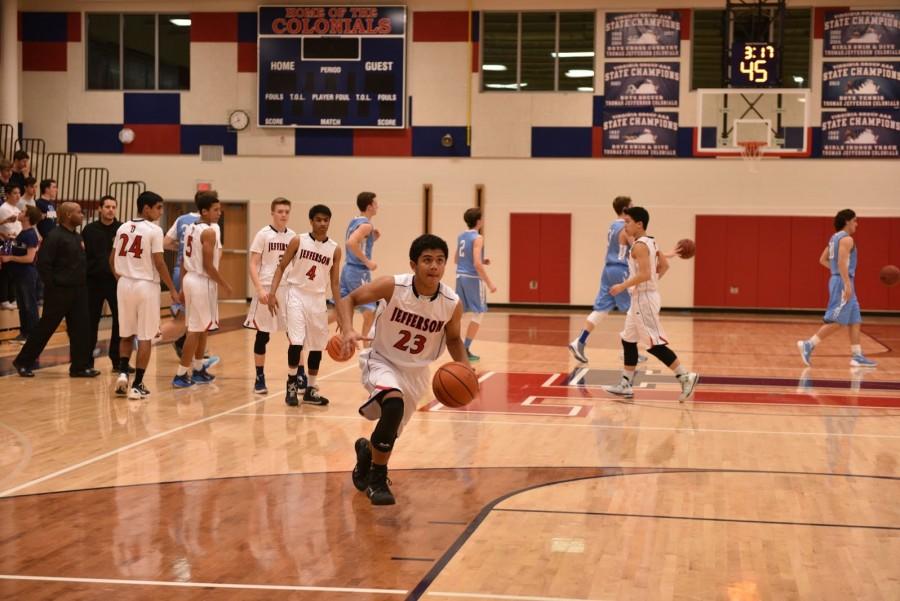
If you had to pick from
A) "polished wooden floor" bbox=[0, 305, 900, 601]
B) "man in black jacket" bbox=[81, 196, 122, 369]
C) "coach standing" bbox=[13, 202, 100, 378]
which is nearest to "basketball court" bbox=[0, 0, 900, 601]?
"polished wooden floor" bbox=[0, 305, 900, 601]

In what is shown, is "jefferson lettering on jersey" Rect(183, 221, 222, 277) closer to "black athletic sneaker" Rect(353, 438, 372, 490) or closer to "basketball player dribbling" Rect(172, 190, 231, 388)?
"basketball player dribbling" Rect(172, 190, 231, 388)

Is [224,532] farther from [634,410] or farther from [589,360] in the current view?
[589,360]

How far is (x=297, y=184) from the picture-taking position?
21906 millimetres

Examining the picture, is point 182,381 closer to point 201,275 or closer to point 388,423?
point 201,275

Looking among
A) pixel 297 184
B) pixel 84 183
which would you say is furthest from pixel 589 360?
pixel 84 183

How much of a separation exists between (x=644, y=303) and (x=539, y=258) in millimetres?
12055

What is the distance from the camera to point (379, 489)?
5.77 m

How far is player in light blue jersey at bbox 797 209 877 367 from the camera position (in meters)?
11.8

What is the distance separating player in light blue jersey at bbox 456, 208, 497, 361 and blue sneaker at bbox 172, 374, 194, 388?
11.1 ft

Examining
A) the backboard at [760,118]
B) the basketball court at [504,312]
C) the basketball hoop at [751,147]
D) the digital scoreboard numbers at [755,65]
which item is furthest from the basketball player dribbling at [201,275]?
the basketball hoop at [751,147]

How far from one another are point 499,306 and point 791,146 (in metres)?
6.46

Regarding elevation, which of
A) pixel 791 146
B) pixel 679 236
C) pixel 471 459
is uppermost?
pixel 791 146

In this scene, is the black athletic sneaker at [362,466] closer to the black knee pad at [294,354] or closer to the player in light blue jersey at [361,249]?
the black knee pad at [294,354]

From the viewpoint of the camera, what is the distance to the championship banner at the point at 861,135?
66.3 ft
